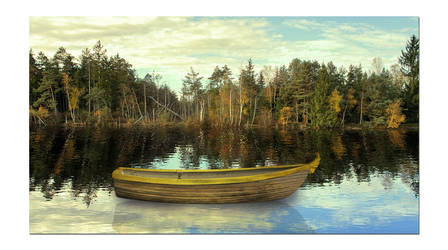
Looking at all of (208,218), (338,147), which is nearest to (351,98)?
(338,147)

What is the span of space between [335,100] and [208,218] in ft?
23.9

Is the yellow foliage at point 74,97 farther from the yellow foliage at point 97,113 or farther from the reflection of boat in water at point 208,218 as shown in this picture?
the reflection of boat in water at point 208,218

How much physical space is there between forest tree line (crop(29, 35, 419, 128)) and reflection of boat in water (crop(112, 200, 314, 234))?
16.4 ft

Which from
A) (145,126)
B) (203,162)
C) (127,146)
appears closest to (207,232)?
(203,162)

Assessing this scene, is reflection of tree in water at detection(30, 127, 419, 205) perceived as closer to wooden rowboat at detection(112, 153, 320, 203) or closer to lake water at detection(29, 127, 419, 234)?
lake water at detection(29, 127, 419, 234)

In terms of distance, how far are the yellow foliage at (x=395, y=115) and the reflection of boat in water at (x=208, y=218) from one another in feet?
16.1

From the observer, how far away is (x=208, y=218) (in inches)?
266

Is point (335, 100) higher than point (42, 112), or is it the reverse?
point (335, 100)

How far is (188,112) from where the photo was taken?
18.3 meters

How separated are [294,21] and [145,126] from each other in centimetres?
1239

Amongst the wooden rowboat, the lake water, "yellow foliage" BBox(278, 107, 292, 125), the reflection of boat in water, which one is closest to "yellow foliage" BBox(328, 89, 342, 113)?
the lake water

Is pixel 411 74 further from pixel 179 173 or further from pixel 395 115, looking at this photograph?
pixel 179 173
